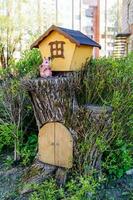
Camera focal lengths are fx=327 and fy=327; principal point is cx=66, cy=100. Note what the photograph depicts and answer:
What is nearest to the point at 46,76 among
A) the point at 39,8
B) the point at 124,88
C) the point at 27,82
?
the point at 27,82

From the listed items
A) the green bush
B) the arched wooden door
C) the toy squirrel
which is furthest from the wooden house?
the green bush

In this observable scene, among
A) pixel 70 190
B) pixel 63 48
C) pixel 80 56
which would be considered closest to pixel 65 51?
pixel 63 48

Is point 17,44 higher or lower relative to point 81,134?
higher

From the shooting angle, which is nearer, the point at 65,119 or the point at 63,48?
the point at 65,119

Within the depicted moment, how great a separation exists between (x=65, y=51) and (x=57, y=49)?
0.09 m

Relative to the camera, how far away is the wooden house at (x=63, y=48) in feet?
10.4

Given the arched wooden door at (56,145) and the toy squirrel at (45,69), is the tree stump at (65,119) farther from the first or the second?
the toy squirrel at (45,69)

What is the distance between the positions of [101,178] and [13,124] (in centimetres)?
125

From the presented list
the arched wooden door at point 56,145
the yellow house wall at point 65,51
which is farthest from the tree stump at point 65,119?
the yellow house wall at point 65,51

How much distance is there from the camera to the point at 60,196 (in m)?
2.88

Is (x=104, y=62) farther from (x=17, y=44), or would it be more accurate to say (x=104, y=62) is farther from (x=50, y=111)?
(x=17, y=44)

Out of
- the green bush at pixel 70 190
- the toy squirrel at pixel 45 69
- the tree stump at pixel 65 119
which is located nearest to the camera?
the green bush at pixel 70 190

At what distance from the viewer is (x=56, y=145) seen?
316 cm

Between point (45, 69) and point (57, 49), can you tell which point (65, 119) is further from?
point (57, 49)
